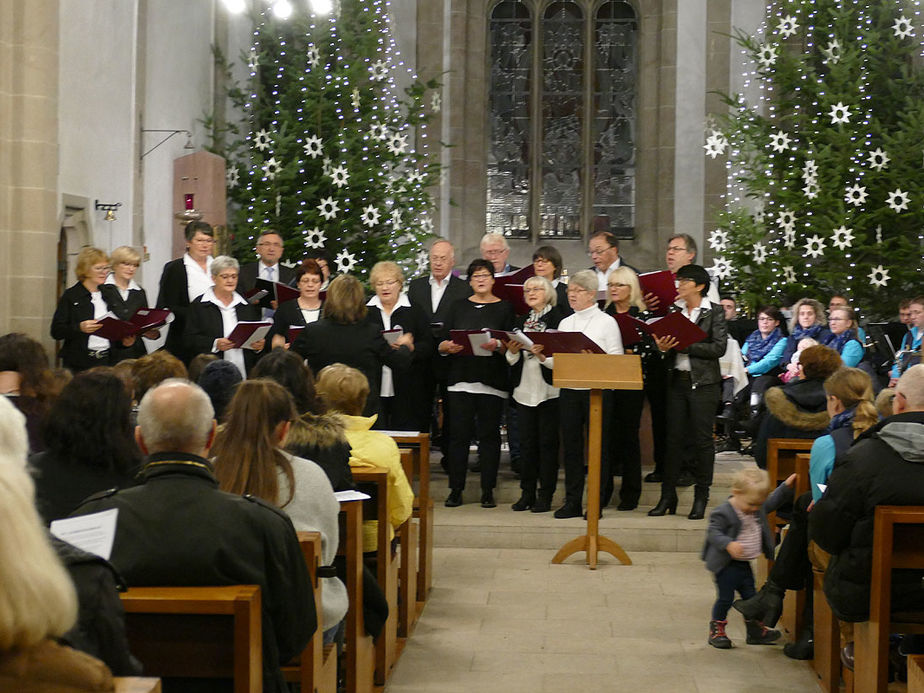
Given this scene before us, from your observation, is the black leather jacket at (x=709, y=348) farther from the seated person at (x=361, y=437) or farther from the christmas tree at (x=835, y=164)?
the christmas tree at (x=835, y=164)

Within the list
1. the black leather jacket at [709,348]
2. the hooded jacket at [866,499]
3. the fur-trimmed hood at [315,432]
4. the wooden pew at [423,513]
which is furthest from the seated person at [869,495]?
the black leather jacket at [709,348]

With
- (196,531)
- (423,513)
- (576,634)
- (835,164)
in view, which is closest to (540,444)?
(423,513)

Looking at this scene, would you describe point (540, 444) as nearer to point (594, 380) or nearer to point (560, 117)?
point (594, 380)

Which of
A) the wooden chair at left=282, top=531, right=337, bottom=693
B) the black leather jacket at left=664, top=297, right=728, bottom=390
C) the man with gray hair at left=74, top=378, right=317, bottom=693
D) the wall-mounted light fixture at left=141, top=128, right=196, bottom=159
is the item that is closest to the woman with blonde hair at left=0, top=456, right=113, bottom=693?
the man with gray hair at left=74, top=378, right=317, bottom=693

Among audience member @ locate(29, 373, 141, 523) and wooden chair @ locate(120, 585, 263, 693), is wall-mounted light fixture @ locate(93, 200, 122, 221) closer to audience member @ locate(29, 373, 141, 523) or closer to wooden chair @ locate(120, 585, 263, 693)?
audience member @ locate(29, 373, 141, 523)

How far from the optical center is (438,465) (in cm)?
1004

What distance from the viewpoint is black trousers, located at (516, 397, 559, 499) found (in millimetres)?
8641

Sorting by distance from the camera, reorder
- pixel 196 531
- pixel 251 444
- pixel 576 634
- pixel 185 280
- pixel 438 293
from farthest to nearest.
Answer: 1. pixel 438 293
2. pixel 185 280
3. pixel 576 634
4. pixel 251 444
5. pixel 196 531

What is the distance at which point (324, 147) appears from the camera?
12742mm

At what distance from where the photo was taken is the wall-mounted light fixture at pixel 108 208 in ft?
32.3

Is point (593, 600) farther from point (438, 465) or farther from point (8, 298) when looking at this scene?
point (8, 298)

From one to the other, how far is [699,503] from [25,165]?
15.9ft

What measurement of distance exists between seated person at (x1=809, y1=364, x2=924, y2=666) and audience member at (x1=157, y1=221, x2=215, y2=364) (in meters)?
5.02

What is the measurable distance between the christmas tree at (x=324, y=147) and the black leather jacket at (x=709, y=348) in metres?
4.68
